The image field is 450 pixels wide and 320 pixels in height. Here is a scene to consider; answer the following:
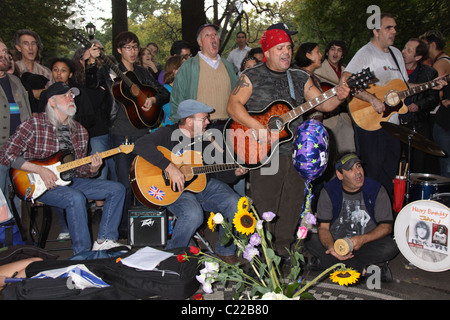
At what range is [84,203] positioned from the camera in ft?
13.6

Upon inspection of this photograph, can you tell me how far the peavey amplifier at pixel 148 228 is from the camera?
4.48 m

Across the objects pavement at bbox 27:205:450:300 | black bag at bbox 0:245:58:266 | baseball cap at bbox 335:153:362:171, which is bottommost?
pavement at bbox 27:205:450:300

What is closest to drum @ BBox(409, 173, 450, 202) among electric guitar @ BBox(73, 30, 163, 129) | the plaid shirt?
electric guitar @ BBox(73, 30, 163, 129)

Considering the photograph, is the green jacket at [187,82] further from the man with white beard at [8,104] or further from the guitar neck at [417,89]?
the guitar neck at [417,89]

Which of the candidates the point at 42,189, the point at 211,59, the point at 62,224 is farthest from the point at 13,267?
the point at 211,59

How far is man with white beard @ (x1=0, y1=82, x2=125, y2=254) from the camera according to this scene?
403 cm

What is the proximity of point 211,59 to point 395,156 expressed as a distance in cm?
237

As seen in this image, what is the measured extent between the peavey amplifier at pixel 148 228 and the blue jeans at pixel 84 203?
0.17 metres

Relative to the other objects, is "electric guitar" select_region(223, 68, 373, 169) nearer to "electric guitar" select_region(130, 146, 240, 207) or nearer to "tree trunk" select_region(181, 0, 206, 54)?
"electric guitar" select_region(130, 146, 240, 207)

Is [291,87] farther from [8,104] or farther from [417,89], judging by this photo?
[8,104]

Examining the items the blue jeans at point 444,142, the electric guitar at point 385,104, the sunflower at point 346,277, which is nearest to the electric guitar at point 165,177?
the electric guitar at point 385,104

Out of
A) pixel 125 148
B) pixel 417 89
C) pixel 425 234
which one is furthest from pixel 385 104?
pixel 125 148

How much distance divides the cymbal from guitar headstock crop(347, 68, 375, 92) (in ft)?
3.10
